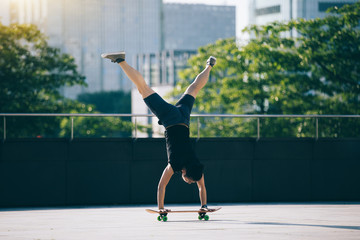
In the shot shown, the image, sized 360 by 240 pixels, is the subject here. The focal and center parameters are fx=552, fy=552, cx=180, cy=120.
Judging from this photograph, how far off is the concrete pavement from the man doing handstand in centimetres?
72

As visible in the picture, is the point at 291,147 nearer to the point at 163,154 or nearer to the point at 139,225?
the point at 163,154

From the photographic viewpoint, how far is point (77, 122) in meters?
14.0

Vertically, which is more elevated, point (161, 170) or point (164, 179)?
point (164, 179)

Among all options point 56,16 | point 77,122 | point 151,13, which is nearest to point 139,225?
point 77,122

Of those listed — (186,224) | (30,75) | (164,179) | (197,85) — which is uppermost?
(30,75)

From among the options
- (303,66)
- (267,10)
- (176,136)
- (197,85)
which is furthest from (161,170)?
(267,10)

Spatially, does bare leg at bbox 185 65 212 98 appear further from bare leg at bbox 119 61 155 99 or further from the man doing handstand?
bare leg at bbox 119 61 155 99

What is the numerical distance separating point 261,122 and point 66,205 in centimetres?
523

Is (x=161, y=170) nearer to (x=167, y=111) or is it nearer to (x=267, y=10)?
(x=167, y=111)

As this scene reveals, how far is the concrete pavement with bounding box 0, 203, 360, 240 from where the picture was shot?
7504 mm

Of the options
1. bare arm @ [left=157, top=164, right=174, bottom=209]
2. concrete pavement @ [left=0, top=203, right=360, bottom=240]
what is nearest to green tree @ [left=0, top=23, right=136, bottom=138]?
concrete pavement @ [left=0, top=203, right=360, bottom=240]

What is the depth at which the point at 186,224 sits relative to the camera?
28.5ft

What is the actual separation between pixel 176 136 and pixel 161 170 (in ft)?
15.5

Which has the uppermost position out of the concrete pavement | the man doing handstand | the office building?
the office building
